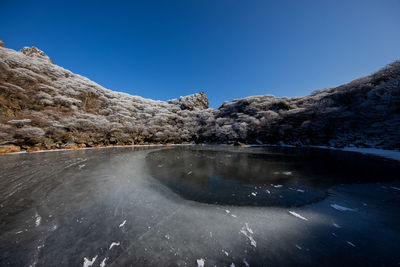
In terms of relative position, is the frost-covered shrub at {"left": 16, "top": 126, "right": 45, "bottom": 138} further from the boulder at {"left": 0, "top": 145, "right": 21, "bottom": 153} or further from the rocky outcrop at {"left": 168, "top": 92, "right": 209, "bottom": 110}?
the rocky outcrop at {"left": 168, "top": 92, "right": 209, "bottom": 110}

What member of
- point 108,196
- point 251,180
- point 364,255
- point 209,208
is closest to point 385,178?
point 251,180

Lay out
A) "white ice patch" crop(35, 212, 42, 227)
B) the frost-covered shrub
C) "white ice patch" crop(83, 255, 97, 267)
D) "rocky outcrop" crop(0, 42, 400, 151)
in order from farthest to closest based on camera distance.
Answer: "rocky outcrop" crop(0, 42, 400, 151) < the frost-covered shrub < "white ice patch" crop(35, 212, 42, 227) < "white ice patch" crop(83, 255, 97, 267)

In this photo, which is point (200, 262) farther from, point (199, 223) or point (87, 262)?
point (87, 262)

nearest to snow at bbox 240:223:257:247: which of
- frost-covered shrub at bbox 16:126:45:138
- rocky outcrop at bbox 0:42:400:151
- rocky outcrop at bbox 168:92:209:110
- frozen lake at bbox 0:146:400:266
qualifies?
frozen lake at bbox 0:146:400:266

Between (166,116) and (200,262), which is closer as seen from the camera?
(200,262)

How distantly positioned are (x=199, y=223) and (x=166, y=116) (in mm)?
27886

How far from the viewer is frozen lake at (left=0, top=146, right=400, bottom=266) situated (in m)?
1.76

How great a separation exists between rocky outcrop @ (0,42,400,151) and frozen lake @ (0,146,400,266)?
1598 cm

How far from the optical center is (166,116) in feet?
94.0

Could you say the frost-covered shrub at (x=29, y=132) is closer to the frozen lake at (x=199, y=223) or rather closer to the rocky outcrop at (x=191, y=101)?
the frozen lake at (x=199, y=223)

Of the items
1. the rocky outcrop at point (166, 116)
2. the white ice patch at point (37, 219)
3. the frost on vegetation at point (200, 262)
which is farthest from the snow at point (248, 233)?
the rocky outcrop at point (166, 116)

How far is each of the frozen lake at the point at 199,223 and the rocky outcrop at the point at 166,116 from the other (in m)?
16.0

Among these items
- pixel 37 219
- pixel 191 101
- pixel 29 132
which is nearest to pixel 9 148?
pixel 29 132

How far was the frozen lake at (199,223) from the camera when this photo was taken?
176cm
